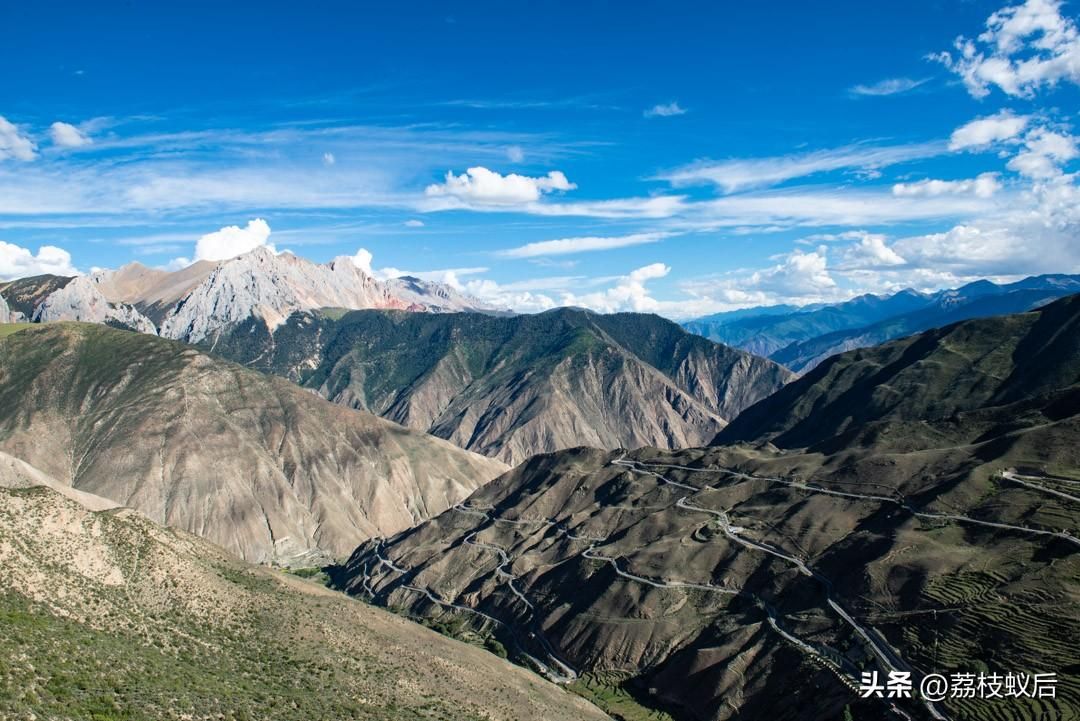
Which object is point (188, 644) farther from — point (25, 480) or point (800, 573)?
point (800, 573)

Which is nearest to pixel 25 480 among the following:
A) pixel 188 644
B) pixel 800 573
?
pixel 188 644

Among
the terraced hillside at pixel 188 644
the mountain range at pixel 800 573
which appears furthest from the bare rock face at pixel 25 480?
the mountain range at pixel 800 573

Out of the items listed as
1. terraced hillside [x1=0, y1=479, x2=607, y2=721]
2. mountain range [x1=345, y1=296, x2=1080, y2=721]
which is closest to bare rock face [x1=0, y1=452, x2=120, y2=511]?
terraced hillside [x1=0, y1=479, x2=607, y2=721]

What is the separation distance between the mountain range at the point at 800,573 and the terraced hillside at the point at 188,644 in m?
21.1

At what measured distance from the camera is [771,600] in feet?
368

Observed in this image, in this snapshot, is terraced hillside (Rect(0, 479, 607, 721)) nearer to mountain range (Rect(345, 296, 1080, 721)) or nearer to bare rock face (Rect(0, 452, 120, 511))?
bare rock face (Rect(0, 452, 120, 511))

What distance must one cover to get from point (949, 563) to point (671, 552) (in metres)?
45.2

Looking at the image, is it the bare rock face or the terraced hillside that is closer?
the terraced hillside

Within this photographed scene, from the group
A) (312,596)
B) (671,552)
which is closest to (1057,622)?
(671,552)

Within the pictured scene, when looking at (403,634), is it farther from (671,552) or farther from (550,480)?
(550,480)

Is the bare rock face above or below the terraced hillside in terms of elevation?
above

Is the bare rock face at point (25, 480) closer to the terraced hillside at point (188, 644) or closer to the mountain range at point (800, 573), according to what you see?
the terraced hillside at point (188, 644)

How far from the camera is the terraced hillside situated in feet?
178

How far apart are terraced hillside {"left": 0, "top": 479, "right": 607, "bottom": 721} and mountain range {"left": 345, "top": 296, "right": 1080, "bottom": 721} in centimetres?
2113
